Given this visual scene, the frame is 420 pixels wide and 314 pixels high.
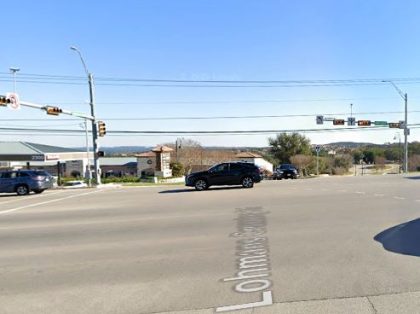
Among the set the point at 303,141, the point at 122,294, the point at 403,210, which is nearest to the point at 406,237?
the point at 403,210

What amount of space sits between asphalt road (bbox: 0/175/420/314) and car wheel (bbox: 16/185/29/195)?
15115 mm

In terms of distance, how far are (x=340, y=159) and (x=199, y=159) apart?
104 feet

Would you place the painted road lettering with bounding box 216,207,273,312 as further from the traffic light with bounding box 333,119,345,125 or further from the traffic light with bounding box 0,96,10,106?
the traffic light with bounding box 333,119,345,125

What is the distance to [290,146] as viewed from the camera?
300 feet

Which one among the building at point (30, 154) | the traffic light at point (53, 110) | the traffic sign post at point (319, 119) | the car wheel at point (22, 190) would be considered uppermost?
the traffic sign post at point (319, 119)

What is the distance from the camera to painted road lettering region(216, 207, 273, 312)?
5.73 meters

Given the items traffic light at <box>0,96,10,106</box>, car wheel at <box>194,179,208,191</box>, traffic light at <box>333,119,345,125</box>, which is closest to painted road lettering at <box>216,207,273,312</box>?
car wheel at <box>194,179,208,191</box>

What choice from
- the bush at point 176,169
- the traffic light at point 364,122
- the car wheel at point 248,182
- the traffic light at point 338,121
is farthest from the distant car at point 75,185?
the traffic light at point 364,122

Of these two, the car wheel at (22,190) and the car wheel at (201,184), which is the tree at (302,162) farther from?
the car wheel at (22,190)

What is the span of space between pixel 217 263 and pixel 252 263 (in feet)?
1.94

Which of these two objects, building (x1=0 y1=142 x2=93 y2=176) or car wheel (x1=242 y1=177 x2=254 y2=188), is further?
building (x1=0 y1=142 x2=93 y2=176)

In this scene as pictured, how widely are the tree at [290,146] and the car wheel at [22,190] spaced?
6739 centimetres

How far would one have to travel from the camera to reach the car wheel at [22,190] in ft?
92.5

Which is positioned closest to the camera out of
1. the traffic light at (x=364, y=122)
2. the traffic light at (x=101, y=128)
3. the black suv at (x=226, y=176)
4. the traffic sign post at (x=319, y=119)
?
the black suv at (x=226, y=176)
